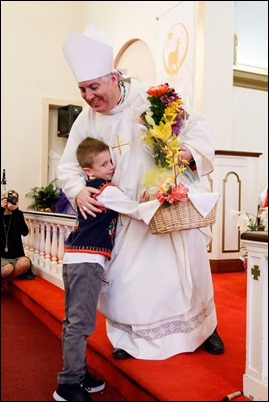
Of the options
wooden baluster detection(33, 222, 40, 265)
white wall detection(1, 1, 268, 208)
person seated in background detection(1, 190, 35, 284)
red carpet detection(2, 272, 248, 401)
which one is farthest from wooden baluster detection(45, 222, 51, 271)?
person seated in background detection(1, 190, 35, 284)

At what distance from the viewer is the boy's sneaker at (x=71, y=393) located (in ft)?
4.99

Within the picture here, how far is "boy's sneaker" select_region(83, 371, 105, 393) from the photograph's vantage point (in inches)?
66.3

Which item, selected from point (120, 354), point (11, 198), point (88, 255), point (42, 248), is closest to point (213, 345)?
point (120, 354)

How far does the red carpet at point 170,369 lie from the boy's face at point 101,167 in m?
0.52

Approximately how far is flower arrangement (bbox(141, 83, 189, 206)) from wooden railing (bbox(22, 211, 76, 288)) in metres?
1.13

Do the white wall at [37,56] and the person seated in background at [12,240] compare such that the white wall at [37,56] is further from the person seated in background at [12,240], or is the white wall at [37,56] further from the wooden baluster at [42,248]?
the wooden baluster at [42,248]

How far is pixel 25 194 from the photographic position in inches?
89.9

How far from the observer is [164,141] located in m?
1.73

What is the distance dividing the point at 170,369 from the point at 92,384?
351 millimetres

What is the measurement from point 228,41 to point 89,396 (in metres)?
3.78

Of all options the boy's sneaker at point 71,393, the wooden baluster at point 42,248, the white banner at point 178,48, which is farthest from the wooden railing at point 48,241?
the white banner at point 178,48

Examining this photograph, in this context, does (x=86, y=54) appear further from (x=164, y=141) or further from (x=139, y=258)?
(x=139, y=258)

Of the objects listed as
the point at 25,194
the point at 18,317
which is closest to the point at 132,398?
the point at 18,317

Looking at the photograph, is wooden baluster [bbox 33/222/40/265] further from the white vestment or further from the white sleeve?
the white sleeve
